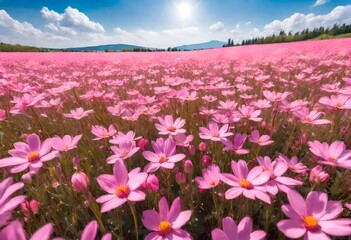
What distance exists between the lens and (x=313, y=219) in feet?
3.05

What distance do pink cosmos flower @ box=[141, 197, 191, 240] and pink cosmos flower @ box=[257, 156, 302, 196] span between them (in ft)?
1.35

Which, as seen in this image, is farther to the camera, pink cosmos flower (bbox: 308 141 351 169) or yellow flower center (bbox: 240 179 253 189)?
pink cosmos flower (bbox: 308 141 351 169)

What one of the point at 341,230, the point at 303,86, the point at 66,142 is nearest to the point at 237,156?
the point at 341,230

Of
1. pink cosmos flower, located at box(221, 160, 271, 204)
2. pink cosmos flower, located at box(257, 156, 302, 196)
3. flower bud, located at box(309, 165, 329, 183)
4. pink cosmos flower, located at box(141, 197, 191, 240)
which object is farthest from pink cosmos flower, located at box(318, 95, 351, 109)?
pink cosmos flower, located at box(141, 197, 191, 240)

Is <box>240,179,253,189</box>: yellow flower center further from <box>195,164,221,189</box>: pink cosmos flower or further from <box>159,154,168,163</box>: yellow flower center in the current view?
<box>159,154,168,163</box>: yellow flower center

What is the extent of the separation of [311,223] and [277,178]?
0.28 metres

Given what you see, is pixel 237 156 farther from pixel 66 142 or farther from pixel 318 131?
pixel 66 142

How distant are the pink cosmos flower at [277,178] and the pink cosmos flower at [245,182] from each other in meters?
0.03

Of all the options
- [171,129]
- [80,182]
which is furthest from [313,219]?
[171,129]

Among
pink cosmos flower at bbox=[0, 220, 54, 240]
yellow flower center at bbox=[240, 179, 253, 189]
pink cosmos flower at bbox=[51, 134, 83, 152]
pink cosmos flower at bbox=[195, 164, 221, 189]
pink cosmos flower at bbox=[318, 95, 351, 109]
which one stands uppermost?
pink cosmos flower at bbox=[318, 95, 351, 109]

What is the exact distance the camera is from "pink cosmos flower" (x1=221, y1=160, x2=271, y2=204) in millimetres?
1087

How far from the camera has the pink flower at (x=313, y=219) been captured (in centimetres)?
87

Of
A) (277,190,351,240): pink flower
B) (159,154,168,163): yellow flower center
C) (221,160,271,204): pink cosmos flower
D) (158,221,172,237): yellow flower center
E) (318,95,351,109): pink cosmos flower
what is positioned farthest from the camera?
(318,95,351,109): pink cosmos flower

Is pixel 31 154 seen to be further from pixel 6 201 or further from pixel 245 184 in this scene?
pixel 245 184
